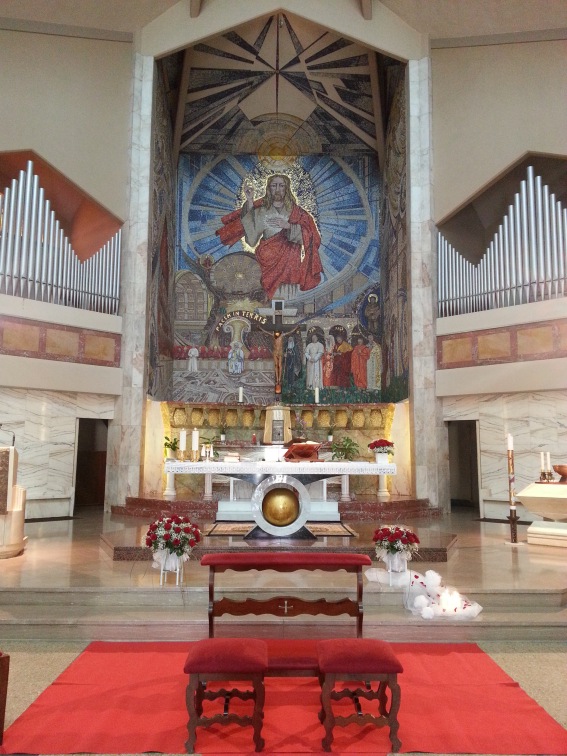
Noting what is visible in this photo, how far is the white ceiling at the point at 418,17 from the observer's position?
37.6ft

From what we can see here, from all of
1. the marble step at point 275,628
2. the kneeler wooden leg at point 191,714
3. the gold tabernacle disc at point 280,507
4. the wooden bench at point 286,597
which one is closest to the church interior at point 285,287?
the gold tabernacle disc at point 280,507

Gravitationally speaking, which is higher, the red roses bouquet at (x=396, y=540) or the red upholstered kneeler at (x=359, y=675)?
the red roses bouquet at (x=396, y=540)

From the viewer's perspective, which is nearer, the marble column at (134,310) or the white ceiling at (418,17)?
the white ceiling at (418,17)

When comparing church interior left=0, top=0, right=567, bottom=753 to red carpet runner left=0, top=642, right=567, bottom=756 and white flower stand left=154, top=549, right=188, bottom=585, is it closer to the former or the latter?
white flower stand left=154, top=549, right=188, bottom=585

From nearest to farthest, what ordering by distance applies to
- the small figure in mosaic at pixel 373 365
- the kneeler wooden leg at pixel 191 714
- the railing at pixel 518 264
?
the kneeler wooden leg at pixel 191 714 < the railing at pixel 518 264 < the small figure in mosaic at pixel 373 365

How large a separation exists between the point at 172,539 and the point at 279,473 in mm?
2694

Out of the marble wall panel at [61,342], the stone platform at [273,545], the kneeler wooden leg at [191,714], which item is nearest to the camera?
the kneeler wooden leg at [191,714]

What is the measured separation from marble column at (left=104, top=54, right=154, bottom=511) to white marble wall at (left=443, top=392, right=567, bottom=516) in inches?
255

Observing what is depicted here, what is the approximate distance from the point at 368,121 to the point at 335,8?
334cm

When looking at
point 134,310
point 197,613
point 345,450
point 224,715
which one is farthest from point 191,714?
point 134,310

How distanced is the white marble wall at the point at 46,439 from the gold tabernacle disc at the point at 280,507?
5.84 metres

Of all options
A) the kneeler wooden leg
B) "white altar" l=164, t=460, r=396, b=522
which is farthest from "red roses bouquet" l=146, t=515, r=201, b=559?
the kneeler wooden leg

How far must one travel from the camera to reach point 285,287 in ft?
53.6

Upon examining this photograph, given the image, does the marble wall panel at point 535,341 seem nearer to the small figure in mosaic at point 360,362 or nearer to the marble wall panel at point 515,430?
the marble wall panel at point 515,430
